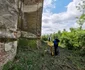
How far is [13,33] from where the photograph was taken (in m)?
5.41

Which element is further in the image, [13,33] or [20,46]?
[20,46]

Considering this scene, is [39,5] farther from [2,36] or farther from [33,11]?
[2,36]

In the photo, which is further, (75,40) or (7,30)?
(75,40)

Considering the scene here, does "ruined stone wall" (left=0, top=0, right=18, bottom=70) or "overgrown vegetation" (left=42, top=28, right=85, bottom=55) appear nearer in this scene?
"ruined stone wall" (left=0, top=0, right=18, bottom=70)

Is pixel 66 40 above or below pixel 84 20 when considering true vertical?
below

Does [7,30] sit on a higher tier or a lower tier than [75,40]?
higher

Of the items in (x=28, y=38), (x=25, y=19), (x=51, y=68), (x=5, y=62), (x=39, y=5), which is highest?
(x=39, y=5)

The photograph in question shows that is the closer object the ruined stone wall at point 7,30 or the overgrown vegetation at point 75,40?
the ruined stone wall at point 7,30

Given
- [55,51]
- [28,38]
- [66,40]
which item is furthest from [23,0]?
[66,40]

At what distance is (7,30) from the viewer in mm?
4938

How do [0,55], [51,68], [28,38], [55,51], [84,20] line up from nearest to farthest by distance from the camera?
[0,55] < [51,68] < [55,51] < [28,38] < [84,20]

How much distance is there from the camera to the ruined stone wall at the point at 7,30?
463 centimetres

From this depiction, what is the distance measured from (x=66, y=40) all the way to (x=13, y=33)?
6.47 m

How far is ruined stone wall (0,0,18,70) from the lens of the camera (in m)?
4.63
